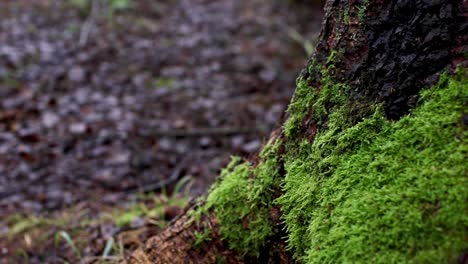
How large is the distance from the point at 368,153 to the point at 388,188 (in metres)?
0.15

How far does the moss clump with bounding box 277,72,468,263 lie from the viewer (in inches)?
48.1

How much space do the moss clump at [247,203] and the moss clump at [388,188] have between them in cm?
19

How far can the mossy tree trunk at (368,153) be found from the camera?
1.26 meters

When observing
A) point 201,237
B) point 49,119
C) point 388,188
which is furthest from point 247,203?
point 49,119

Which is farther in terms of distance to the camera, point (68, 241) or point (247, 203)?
point (68, 241)

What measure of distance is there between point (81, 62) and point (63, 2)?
330 centimetres

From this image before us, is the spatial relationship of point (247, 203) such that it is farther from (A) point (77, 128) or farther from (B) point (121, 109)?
(B) point (121, 109)

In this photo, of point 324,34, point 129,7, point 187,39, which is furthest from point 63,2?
point 324,34

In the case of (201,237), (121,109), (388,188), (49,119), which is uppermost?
(121,109)

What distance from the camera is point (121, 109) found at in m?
6.14

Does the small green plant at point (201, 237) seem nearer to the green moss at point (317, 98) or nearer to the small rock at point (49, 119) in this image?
the green moss at point (317, 98)

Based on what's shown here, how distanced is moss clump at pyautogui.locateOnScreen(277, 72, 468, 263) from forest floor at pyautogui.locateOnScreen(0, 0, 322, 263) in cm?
62

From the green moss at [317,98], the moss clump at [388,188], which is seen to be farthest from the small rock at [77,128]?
the moss clump at [388,188]

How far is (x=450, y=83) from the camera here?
1.35m
